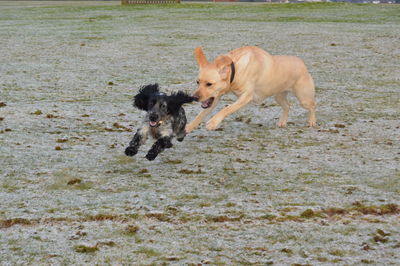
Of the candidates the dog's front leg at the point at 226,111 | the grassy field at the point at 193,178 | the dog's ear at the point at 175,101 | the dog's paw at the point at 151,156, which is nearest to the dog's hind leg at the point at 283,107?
the grassy field at the point at 193,178

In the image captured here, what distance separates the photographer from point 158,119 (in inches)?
239

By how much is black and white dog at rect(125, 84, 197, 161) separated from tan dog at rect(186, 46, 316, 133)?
35 cm

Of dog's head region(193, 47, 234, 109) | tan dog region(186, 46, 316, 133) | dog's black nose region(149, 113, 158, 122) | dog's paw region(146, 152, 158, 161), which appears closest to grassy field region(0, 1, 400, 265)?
dog's paw region(146, 152, 158, 161)

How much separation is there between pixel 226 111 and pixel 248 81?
1.66 ft

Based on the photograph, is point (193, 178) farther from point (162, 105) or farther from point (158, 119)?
point (162, 105)

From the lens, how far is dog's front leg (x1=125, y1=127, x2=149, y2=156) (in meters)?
5.86

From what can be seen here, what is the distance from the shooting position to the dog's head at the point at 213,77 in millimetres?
6578

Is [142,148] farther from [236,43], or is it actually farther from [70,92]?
[236,43]

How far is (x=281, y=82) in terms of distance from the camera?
7398mm

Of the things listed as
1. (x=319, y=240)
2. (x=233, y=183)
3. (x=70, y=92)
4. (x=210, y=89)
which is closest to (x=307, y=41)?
(x=70, y=92)

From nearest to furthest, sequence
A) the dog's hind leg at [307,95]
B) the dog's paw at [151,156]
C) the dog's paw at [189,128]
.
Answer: the dog's paw at [151,156] < the dog's paw at [189,128] < the dog's hind leg at [307,95]

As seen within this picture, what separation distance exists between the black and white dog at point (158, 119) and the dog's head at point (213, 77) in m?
0.18

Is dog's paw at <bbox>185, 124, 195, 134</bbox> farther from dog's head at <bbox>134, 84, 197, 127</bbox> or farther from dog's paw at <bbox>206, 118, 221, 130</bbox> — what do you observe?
dog's head at <bbox>134, 84, 197, 127</bbox>

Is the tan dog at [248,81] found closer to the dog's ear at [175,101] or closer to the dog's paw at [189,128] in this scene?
the dog's paw at [189,128]
